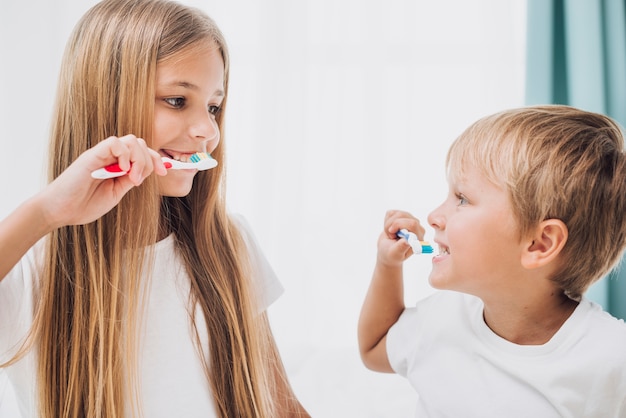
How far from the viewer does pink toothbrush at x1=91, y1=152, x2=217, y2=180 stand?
80cm

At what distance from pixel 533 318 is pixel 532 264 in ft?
0.35

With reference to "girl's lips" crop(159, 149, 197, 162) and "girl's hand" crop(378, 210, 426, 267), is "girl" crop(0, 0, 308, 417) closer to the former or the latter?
"girl's lips" crop(159, 149, 197, 162)

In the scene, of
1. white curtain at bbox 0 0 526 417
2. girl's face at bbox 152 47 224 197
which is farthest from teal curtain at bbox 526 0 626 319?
girl's face at bbox 152 47 224 197

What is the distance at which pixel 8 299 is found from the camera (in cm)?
94

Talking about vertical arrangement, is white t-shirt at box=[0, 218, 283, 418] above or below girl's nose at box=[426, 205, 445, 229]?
below

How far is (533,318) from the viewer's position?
101 cm

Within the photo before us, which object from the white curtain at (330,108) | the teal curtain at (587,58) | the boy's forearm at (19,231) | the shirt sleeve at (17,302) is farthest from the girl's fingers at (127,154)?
the teal curtain at (587,58)

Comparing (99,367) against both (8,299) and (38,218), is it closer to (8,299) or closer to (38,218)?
(8,299)

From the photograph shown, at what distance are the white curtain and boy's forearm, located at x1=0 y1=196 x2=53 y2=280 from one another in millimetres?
1321

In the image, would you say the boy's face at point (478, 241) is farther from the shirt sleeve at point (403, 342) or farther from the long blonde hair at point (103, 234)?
the long blonde hair at point (103, 234)

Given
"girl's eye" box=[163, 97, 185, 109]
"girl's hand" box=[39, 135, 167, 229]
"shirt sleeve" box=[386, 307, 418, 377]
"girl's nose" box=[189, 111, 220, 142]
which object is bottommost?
"shirt sleeve" box=[386, 307, 418, 377]

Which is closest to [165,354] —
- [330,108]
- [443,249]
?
[443,249]

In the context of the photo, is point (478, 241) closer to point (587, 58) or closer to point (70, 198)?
point (70, 198)

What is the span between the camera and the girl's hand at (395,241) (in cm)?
108
